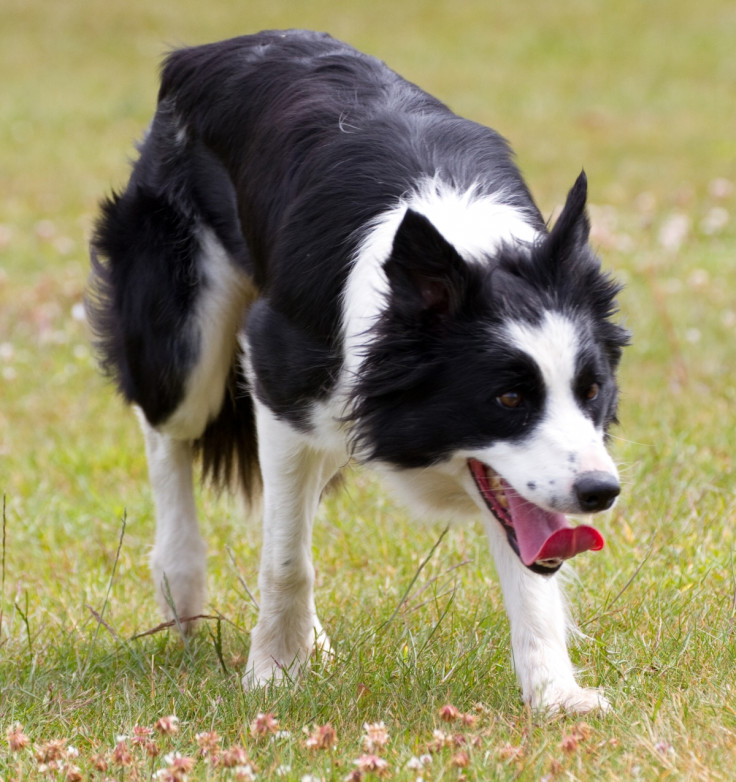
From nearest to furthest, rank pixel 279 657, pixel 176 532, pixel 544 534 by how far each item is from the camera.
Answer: pixel 544 534
pixel 279 657
pixel 176 532

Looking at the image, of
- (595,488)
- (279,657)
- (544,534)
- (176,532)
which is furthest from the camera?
(176,532)

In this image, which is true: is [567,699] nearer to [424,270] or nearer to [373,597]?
[373,597]

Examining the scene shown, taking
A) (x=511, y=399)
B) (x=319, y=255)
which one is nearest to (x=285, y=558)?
(x=319, y=255)

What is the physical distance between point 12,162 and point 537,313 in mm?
11285

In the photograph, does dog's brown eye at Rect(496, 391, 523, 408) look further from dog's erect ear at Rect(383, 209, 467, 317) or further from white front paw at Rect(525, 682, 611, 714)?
white front paw at Rect(525, 682, 611, 714)

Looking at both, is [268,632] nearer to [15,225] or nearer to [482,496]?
[482,496]

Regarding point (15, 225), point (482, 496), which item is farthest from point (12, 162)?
point (482, 496)

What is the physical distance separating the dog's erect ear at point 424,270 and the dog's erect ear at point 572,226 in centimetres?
25

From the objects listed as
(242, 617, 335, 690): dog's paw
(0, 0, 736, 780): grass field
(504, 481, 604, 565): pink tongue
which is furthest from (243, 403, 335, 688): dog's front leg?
(504, 481, 604, 565): pink tongue

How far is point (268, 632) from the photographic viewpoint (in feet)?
12.2

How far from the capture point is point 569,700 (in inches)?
125

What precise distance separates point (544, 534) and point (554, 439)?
0.32 meters

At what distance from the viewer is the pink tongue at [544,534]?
2.95 metres

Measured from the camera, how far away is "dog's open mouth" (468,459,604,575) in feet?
9.70
